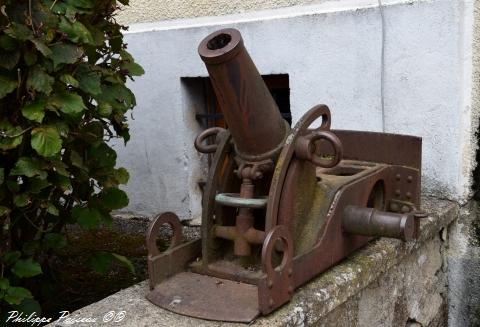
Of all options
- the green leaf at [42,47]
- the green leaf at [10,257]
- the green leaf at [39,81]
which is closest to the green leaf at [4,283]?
the green leaf at [10,257]

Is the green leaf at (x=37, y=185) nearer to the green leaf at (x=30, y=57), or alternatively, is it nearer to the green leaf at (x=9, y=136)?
the green leaf at (x=9, y=136)

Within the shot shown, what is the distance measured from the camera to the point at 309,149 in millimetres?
1844

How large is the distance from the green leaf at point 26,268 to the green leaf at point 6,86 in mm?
643

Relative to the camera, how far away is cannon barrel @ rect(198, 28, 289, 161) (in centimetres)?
177

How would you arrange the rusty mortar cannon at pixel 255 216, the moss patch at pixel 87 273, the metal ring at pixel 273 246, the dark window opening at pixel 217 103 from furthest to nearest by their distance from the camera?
the dark window opening at pixel 217 103 → the moss patch at pixel 87 273 → the rusty mortar cannon at pixel 255 216 → the metal ring at pixel 273 246

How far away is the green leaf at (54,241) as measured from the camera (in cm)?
239

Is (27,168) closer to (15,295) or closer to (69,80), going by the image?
(69,80)

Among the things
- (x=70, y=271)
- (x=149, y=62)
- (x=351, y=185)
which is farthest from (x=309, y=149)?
(x=149, y=62)

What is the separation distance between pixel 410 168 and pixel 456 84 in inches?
21.2

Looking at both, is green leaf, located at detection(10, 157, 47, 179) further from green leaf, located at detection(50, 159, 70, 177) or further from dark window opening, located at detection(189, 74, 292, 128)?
dark window opening, located at detection(189, 74, 292, 128)

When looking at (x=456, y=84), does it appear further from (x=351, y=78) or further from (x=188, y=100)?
(x=188, y=100)

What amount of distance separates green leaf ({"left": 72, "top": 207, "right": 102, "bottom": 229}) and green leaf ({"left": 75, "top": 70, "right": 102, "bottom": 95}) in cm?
53

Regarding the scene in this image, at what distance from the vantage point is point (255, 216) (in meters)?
2.01

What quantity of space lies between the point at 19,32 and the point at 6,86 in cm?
19
